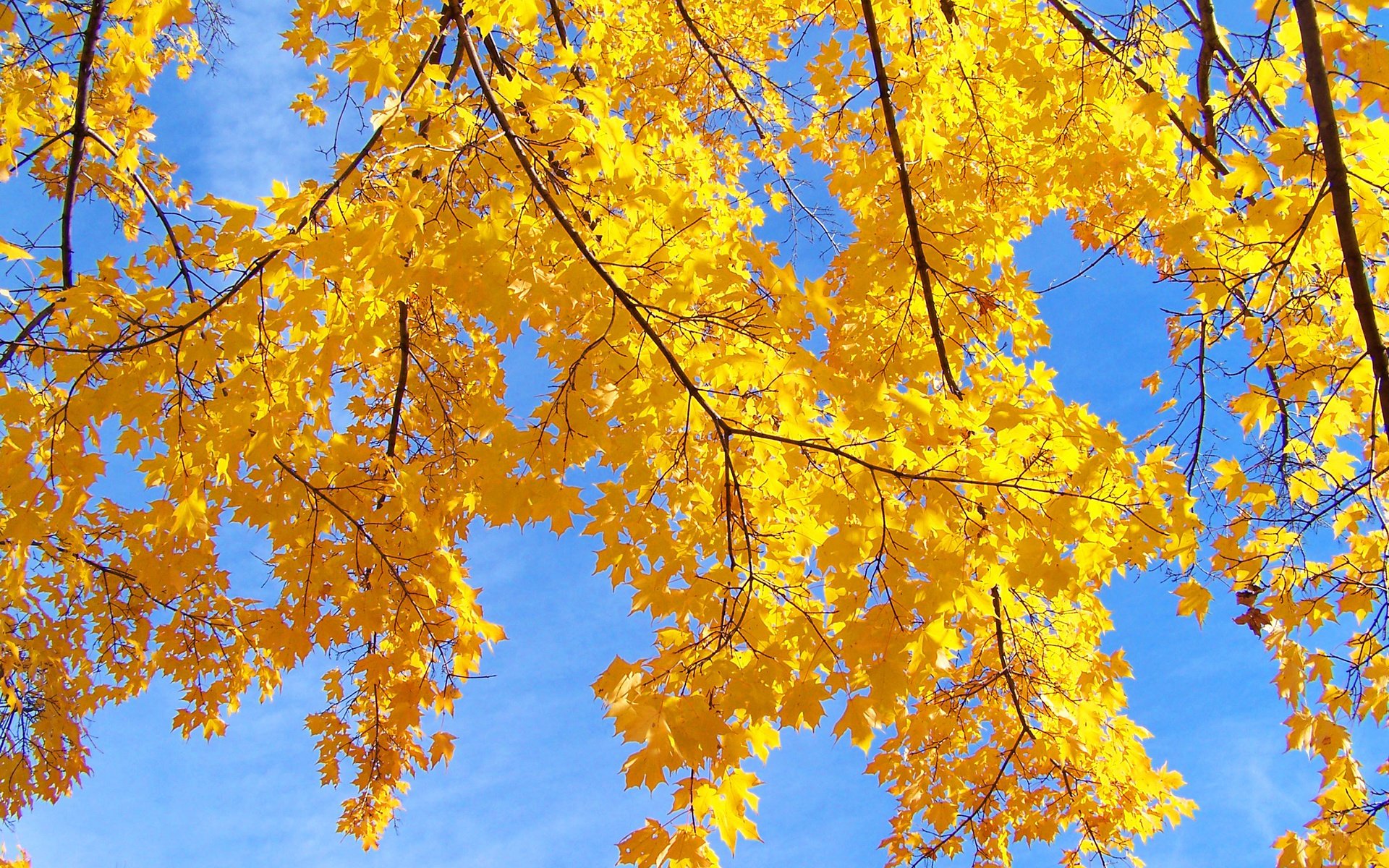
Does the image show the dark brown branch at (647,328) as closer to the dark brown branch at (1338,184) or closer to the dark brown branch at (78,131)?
the dark brown branch at (1338,184)

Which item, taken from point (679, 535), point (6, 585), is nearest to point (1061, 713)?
point (679, 535)

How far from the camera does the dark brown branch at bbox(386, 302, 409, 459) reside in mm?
4484

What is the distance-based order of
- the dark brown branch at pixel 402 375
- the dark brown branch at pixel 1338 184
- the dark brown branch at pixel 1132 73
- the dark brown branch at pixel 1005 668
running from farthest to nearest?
the dark brown branch at pixel 402 375 < the dark brown branch at pixel 1132 73 < the dark brown branch at pixel 1005 668 < the dark brown branch at pixel 1338 184

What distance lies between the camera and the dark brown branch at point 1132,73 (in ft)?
12.3

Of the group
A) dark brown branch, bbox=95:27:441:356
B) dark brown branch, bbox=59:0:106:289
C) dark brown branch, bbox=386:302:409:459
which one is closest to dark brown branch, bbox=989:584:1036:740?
dark brown branch, bbox=95:27:441:356

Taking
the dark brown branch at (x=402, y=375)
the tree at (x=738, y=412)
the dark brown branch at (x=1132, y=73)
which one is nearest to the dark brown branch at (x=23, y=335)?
the tree at (x=738, y=412)

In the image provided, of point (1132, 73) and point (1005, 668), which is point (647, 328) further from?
point (1132, 73)

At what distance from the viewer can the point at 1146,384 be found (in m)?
5.38

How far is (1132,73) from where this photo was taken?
3727mm

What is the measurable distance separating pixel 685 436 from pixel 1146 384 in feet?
13.6

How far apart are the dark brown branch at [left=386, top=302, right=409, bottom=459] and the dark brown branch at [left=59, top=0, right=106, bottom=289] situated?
1.63 metres

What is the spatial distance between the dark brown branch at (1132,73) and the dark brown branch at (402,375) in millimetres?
3851

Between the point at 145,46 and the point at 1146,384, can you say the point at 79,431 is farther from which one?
the point at 1146,384

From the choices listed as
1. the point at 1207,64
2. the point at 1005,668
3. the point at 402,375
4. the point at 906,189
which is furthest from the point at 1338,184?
the point at 402,375
